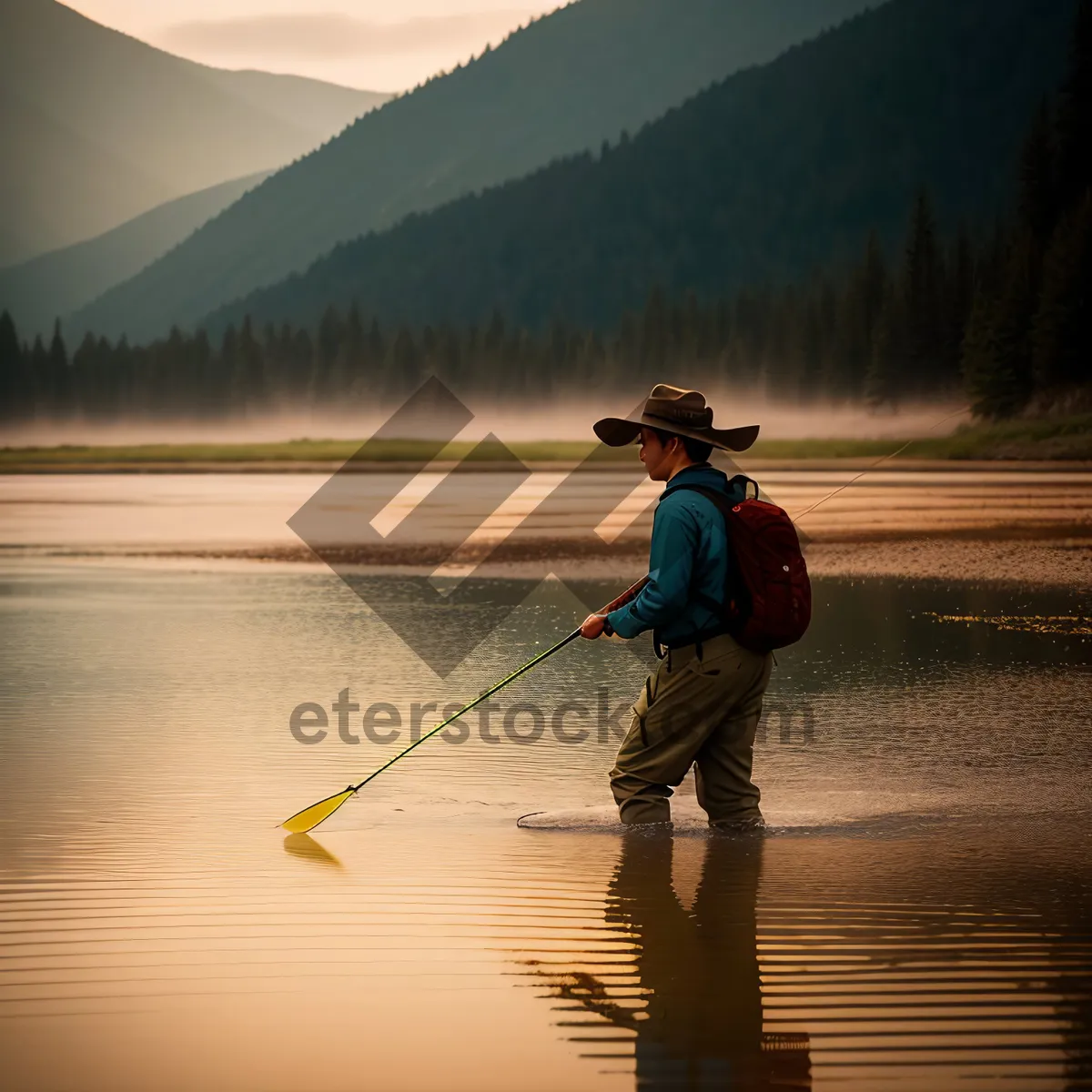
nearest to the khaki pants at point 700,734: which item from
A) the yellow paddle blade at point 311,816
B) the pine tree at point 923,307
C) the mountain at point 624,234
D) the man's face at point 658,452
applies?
the man's face at point 658,452

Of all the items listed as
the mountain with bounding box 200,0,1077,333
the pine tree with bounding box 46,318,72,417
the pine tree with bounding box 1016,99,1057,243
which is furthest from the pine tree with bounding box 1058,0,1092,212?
the mountain with bounding box 200,0,1077,333

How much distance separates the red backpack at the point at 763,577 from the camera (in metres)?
6.07

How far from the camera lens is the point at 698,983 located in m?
4.76

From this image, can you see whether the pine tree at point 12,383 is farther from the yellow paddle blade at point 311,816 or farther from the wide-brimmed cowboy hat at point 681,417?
the wide-brimmed cowboy hat at point 681,417

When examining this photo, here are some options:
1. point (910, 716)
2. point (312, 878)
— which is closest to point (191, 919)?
point (312, 878)

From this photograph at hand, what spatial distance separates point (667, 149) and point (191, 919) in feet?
654

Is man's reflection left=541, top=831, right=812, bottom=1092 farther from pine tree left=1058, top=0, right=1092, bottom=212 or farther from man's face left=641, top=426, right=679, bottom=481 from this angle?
pine tree left=1058, top=0, right=1092, bottom=212

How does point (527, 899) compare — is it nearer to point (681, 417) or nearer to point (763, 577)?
point (763, 577)

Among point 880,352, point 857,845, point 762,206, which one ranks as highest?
point 762,206

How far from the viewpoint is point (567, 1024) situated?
446 centimetres

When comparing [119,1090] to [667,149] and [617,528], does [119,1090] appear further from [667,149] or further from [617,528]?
[667,149]

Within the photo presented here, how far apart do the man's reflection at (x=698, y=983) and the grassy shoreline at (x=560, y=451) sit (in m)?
27.0

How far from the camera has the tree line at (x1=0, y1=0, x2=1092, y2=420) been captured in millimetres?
67062

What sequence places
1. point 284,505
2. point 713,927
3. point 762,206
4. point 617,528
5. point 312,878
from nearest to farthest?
point 713,927
point 312,878
point 617,528
point 284,505
point 762,206
